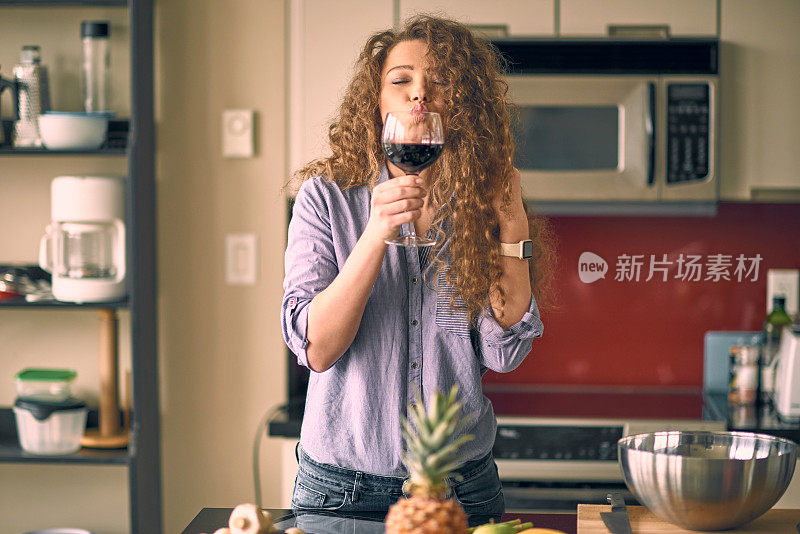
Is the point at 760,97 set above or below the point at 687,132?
above

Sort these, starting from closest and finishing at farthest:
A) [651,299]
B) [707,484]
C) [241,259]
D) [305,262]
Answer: [707,484], [305,262], [241,259], [651,299]

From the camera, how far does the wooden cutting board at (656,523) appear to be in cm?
113

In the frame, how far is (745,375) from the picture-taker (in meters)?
2.39

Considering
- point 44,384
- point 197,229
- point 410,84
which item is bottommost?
point 44,384

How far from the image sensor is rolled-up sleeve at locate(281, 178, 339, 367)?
1325mm

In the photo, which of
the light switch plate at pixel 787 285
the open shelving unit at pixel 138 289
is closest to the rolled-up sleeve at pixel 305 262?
the open shelving unit at pixel 138 289

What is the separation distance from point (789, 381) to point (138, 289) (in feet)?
5.94

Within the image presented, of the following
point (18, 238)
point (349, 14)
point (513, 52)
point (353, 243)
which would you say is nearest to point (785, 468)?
point (353, 243)

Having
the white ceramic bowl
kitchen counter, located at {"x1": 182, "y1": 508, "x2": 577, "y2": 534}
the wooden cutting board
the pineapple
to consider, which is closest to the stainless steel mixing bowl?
the wooden cutting board

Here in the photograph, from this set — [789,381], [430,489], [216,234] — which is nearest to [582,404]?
[789,381]

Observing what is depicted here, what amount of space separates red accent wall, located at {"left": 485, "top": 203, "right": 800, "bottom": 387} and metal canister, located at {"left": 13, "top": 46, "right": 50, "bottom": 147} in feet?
5.28

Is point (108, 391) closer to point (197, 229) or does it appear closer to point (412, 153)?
point (197, 229)

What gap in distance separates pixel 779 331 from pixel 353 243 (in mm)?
1604

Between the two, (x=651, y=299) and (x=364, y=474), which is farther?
(x=651, y=299)
